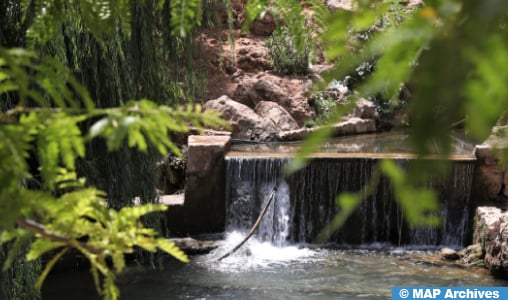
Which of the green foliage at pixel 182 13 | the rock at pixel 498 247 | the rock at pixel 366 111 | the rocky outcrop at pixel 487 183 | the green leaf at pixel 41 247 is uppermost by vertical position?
the rock at pixel 366 111

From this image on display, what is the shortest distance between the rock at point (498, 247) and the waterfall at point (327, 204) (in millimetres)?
1624

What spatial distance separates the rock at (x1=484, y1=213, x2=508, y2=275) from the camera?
742 centimetres

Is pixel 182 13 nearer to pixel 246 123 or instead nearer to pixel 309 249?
pixel 309 249

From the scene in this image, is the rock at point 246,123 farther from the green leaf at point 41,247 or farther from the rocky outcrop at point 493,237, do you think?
the green leaf at point 41,247

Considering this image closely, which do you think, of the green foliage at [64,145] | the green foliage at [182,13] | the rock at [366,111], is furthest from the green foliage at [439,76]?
the rock at [366,111]

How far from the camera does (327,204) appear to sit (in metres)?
10.1

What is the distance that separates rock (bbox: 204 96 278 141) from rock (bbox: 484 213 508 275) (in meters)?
5.97

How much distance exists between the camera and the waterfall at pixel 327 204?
973 cm

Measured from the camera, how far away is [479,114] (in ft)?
1.21

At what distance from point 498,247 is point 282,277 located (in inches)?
112

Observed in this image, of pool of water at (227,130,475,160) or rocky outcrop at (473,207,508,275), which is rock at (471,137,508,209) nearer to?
pool of water at (227,130,475,160)

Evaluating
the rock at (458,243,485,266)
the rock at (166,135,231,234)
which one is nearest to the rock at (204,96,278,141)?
the rock at (166,135,231,234)

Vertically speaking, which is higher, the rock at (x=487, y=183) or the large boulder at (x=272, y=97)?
the large boulder at (x=272, y=97)

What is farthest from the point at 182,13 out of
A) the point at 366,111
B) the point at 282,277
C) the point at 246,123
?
the point at 366,111
